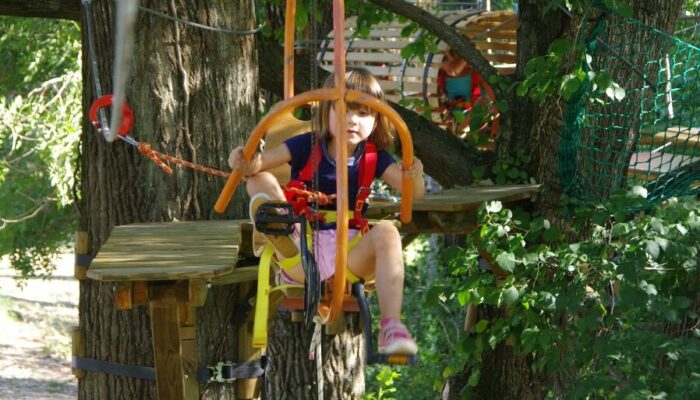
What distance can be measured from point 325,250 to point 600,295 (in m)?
1.59

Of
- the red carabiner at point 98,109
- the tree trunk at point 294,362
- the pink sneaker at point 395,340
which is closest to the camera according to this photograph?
the pink sneaker at point 395,340

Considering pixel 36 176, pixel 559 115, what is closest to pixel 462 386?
pixel 559 115

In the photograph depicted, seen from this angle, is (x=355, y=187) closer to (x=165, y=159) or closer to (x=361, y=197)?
(x=361, y=197)

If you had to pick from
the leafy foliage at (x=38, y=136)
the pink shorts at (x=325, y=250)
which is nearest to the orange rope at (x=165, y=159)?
the pink shorts at (x=325, y=250)

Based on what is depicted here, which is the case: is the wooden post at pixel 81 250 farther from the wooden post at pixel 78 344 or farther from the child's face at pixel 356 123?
the child's face at pixel 356 123

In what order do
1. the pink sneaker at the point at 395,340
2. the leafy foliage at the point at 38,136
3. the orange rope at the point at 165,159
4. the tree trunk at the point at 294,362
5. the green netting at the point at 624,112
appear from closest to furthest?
the pink sneaker at the point at 395,340 → the orange rope at the point at 165,159 → the green netting at the point at 624,112 → the tree trunk at the point at 294,362 → the leafy foliage at the point at 38,136

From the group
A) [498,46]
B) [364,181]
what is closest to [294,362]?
[498,46]

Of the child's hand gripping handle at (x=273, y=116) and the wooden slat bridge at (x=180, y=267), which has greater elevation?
the child's hand gripping handle at (x=273, y=116)

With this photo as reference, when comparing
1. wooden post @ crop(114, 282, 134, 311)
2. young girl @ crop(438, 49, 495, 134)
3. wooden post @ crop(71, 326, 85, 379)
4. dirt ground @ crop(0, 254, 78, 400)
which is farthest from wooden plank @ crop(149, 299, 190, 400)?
dirt ground @ crop(0, 254, 78, 400)

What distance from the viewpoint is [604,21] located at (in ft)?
17.6

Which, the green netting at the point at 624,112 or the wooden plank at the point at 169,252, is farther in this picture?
the green netting at the point at 624,112

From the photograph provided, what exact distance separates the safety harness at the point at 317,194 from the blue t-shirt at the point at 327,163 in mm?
14

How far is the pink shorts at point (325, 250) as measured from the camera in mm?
3570

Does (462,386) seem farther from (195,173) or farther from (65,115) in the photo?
(65,115)
